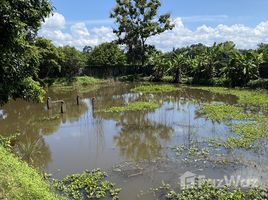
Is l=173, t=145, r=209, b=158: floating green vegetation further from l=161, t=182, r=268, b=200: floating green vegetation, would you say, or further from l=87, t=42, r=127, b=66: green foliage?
l=87, t=42, r=127, b=66: green foliage

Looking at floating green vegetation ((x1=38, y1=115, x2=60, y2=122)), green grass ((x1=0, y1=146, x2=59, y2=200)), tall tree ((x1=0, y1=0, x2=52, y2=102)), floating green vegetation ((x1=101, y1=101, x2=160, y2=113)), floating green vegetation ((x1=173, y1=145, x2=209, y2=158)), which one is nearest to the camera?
green grass ((x1=0, y1=146, x2=59, y2=200))

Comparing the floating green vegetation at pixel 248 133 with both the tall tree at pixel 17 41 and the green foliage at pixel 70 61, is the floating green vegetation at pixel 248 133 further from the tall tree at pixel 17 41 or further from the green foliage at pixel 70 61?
the green foliage at pixel 70 61

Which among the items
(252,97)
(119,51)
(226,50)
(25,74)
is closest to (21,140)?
(25,74)

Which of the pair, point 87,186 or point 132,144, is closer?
point 87,186

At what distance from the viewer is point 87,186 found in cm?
939

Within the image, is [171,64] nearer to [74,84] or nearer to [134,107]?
[74,84]

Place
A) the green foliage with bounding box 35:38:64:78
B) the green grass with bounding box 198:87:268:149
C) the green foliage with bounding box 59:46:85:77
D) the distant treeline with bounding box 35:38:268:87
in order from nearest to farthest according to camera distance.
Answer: the green grass with bounding box 198:87:268:149
the distant treeline with bounding box 35:38:268:87
the green foliage with bounding box 35:38:64:78
the green foliage with bounding box 59:46:85:77

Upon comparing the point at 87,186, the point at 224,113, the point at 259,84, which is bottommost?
the point at 87,186

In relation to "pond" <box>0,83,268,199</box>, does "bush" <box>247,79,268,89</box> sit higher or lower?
higher

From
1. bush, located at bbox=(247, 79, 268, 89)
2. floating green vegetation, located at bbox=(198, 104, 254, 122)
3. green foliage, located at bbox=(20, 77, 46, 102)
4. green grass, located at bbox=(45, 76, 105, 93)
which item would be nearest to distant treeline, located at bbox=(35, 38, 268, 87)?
bush, located at bbox=(247, 79, 268, 89)

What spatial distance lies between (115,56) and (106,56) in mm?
1210

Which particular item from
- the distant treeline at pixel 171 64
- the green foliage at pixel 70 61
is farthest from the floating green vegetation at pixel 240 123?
the green foliage at pixel 70 61

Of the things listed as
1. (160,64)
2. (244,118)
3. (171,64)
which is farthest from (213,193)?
(160,64)

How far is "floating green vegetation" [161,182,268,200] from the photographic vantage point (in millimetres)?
8273
